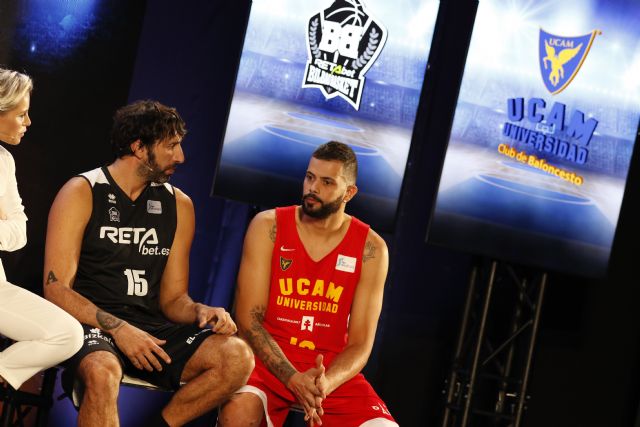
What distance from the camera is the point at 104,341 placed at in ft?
11.5

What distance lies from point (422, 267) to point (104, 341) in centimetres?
236

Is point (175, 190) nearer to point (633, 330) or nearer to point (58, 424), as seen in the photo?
point (58, 424)

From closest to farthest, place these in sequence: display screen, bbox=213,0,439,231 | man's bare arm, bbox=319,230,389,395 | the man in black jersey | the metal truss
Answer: the man in black jersey < man's bare arm, bbox=319,230,389,395 < display screen, bbox=213,0,439,231 < the metal truss

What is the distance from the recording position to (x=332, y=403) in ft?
12.5

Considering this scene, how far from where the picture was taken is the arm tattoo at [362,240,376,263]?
402cm

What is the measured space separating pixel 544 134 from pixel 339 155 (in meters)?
1.31

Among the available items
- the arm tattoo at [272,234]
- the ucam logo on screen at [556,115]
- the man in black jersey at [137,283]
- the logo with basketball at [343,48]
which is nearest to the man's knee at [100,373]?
the man in black jersey at [137,283]

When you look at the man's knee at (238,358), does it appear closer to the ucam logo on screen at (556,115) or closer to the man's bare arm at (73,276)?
the man's bare arm at (73,276)

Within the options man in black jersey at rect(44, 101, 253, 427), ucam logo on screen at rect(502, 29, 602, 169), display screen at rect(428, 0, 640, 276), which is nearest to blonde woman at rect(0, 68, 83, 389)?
man in black jersey at rect(44, 101, 253, 427)

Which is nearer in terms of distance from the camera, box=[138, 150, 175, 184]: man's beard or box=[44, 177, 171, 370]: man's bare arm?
box=[44, 177, 171, 370]: man's bare arm

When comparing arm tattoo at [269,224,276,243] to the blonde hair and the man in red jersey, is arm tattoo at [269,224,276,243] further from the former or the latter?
the blonde hair

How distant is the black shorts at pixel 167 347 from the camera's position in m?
3.49

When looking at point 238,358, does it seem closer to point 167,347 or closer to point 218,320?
point 218,320

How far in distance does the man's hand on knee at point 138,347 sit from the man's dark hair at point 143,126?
0.80 m
